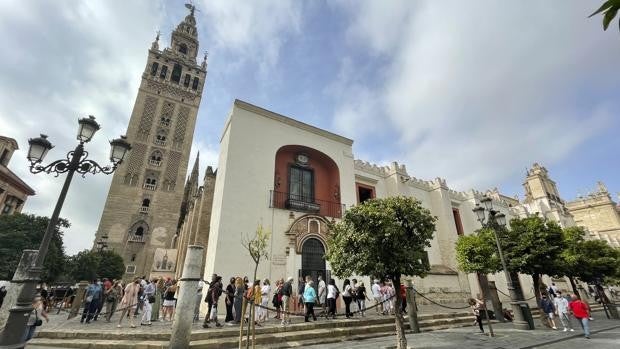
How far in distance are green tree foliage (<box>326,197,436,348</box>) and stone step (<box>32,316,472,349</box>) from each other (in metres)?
2.02

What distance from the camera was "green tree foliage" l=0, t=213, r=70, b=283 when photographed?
1928cm

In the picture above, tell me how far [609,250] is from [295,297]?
61.4 ft

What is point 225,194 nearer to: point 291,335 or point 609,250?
point 291,335

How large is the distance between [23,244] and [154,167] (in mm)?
17867

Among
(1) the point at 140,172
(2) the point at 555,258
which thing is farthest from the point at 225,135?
(1) the point at 140,172

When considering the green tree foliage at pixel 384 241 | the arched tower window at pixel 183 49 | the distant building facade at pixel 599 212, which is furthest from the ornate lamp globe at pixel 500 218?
the arched tower window at pixel 183 49

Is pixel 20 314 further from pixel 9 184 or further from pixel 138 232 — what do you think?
pixel 138 232

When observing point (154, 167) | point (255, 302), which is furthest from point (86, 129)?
point (154, 167)

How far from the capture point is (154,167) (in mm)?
37156

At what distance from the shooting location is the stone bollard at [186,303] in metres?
6.11

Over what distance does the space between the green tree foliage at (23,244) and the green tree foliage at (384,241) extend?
2362cm

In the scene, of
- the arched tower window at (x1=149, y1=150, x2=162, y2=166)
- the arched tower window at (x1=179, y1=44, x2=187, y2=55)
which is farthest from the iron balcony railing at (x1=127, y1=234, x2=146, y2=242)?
the arched tower window at (x1=179, y1=44, x2=187, y2=55)

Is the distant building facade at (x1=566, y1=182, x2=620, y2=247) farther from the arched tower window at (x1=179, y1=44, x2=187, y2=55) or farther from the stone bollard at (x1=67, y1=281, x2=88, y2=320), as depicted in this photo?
the arched tower window at (x1=179, y1=44, x2=187, y2=55)

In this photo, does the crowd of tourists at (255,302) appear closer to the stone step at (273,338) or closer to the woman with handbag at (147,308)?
the woman with handbag at (147,308)
